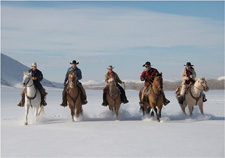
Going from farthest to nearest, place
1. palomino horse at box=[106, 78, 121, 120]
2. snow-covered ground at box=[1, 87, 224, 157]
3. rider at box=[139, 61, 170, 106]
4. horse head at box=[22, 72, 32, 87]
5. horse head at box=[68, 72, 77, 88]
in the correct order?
rider at box=[139, 61, 170, 106], palomino horse at box=[106, 78, 121, 120], horse head at box=[68, 72, 77, 88], horse head at box=[22, 72, 32, 87], snow-covered ground at box=[1, 87, 224, 157]

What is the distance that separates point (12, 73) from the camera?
141250 mm

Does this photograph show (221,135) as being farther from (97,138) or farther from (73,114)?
(73,114)

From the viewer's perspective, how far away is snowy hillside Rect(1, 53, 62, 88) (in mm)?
127694

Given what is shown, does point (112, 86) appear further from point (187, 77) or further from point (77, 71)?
point (187, 77)

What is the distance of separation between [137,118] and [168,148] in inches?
241

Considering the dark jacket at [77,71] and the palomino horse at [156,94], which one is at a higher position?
the dark jacket at [77,71]

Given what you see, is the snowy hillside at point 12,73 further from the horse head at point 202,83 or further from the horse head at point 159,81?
the horse head at point 159,81

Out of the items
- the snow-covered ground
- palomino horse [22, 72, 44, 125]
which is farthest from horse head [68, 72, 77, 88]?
the snow-covered ground

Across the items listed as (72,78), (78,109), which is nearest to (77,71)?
(72,78)

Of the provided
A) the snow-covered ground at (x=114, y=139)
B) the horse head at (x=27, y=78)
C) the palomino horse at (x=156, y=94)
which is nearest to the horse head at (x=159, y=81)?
the palomino horse at (x=156, y=94)

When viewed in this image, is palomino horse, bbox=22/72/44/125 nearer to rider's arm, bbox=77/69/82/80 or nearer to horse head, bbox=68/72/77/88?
horse head, bbox=68/72/77/88

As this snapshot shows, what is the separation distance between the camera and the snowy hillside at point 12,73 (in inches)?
5027

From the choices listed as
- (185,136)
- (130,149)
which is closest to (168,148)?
(130,149)

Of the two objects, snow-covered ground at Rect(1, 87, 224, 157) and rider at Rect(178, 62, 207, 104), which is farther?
rider at Rect(178, 62, 207, 104)
